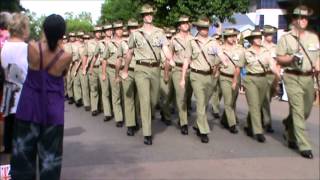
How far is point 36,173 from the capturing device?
18.9 feet

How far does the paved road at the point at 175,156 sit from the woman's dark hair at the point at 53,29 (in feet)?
8.28

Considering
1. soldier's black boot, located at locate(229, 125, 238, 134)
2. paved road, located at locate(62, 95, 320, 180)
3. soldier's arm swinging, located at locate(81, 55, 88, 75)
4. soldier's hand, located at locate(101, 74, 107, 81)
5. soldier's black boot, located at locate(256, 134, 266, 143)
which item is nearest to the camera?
paved road, located at locate(62, 95, 320, 180)

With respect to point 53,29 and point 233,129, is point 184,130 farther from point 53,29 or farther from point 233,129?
point 53,29

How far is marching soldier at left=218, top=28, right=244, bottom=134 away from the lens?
1182 cm

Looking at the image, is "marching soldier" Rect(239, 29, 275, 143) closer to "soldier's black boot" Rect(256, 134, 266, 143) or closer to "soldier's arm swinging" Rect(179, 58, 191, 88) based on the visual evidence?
"soldier's black boot" Rect(256, 134, 266, 143)

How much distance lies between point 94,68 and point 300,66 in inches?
240

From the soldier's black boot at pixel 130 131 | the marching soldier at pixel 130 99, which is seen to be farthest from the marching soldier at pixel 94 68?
the soldier's black boot at pixel 130 131

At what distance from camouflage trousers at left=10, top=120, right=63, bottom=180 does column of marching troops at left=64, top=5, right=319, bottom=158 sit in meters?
4.53

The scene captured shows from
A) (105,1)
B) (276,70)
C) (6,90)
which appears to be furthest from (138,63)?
(105,1)

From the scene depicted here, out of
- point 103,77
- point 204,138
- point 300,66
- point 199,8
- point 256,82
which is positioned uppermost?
point 199,8

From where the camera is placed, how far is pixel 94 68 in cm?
1445

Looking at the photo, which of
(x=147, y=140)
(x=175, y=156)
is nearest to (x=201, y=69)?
(x=147, y=140)

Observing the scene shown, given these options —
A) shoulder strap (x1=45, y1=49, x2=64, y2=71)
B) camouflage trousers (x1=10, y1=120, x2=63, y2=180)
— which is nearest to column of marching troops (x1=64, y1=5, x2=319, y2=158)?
shoulder strap (x1=45, y1=49, x2=64, y2=71)

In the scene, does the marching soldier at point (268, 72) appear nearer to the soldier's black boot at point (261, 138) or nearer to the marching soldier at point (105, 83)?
the soldier's black boot at point (261, 138)
